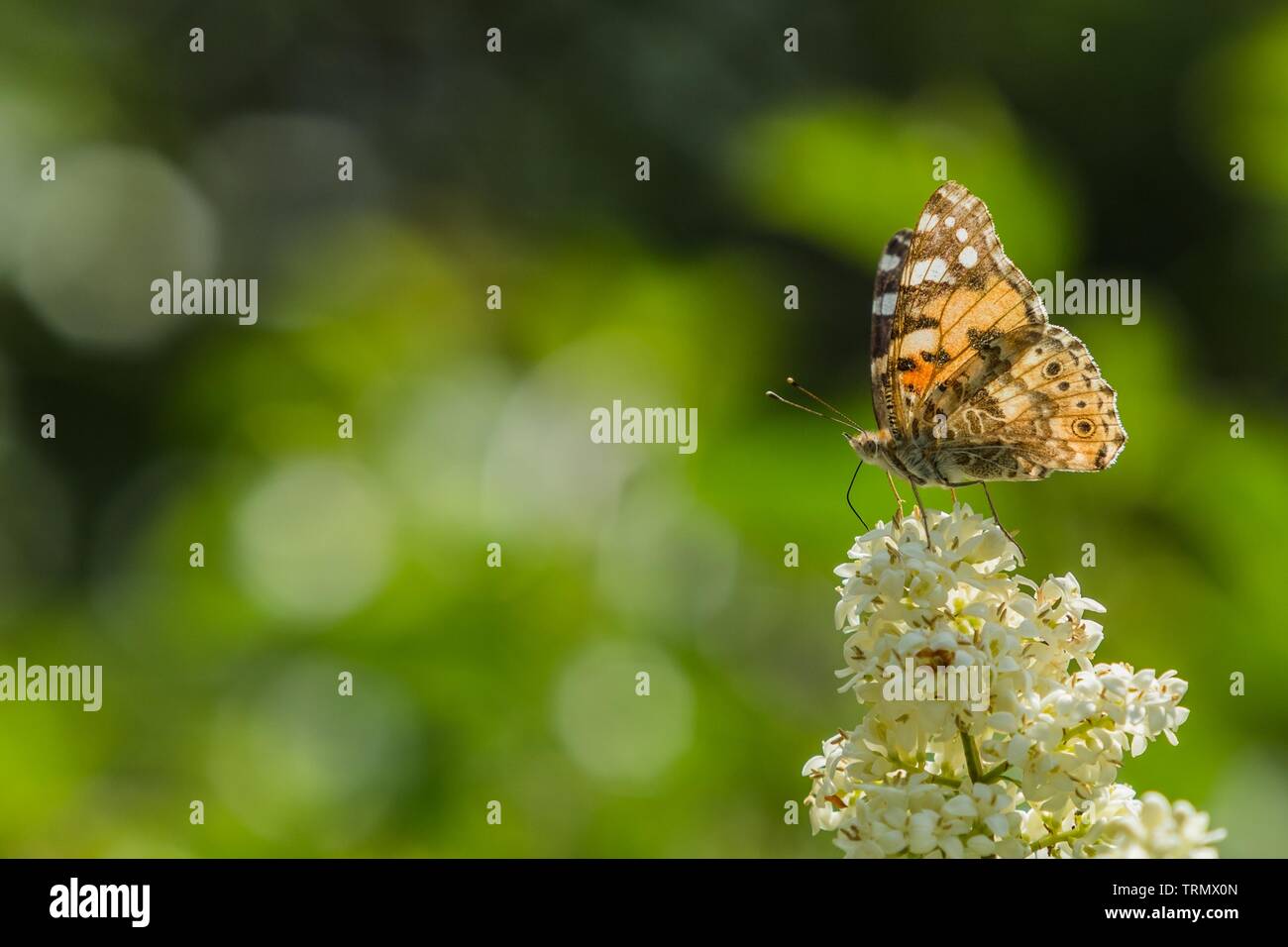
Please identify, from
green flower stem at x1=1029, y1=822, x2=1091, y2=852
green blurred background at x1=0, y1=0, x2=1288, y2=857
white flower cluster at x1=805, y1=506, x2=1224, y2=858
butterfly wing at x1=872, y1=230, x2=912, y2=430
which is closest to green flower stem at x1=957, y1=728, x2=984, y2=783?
white flower cluster at x1=805, y1=506, x2=1224, y2=858

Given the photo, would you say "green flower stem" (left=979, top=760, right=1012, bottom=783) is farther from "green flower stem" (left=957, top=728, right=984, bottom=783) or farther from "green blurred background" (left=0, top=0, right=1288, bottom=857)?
"green blurred background" (left=0, top=0, right=1288, bottom=857)

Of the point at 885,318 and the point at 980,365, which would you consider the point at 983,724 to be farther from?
the point at 885,318

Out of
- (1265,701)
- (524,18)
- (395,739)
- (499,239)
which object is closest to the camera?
(1265,701)

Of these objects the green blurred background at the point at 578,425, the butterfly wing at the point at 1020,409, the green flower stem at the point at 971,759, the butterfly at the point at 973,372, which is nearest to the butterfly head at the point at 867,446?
the butterfly at the point at 973,372

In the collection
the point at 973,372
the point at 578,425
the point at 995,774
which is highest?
the point at 578,425

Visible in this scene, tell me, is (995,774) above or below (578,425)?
below

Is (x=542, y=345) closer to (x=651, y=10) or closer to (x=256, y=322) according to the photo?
(x=256, y=322)

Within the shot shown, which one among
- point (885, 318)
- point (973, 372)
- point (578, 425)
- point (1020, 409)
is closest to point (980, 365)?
point (973, 372)

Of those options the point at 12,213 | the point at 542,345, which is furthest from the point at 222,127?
the point at 542,345
